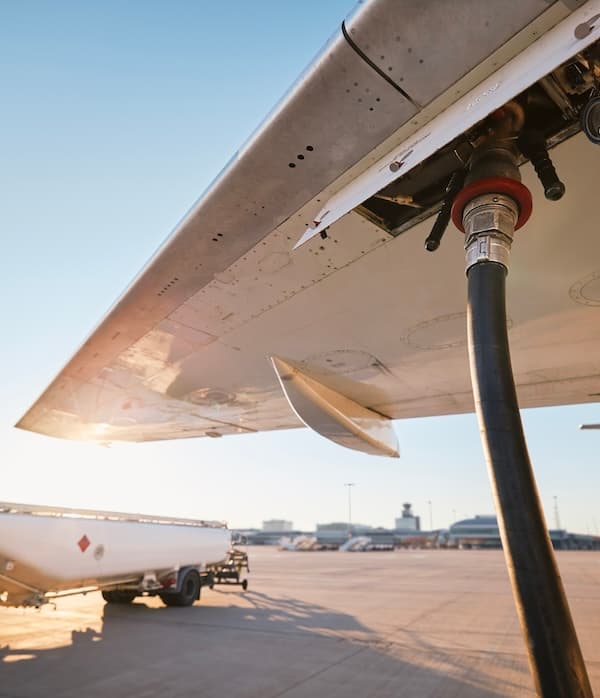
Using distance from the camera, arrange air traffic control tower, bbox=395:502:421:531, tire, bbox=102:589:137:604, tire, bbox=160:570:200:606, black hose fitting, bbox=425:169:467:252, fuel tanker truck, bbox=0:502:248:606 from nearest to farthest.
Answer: black hose fitting, bbox=425:169:467:252 → fuel tanker truck, bbox=0:502:248:606 → tire, bbox=102:589:137:604 → tire, bbox=160:570:200:606 → air traffic control tower, bbox=395:502:421:531

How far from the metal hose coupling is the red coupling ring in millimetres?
17

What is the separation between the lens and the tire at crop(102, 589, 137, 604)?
10988mm

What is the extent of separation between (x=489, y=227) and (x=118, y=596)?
1212cm

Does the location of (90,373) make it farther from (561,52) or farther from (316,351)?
(561,52)

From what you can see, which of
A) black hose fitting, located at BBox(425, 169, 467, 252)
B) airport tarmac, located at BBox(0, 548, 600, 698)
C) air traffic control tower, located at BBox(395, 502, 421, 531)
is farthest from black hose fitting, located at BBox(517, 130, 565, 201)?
air traffic control tower, located at BBox(395, 502, 421, 531)

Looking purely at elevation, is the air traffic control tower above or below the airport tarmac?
above

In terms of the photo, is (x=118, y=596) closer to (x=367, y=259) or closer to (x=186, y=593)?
Result: (x=186, y=593)

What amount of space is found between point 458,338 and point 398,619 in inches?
274

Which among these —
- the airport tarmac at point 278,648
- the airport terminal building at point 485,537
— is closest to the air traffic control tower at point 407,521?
the airport terminal building at point 485,537

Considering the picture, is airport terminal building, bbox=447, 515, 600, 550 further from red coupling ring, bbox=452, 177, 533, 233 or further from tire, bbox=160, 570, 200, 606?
red coupling ring, bbox=452, 177, 533, 233

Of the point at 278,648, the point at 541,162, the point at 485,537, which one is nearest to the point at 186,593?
the point at 278,648

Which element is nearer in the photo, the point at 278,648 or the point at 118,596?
the point at 278,648

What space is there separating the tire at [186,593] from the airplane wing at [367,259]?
6123mm

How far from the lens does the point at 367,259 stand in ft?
11.4
